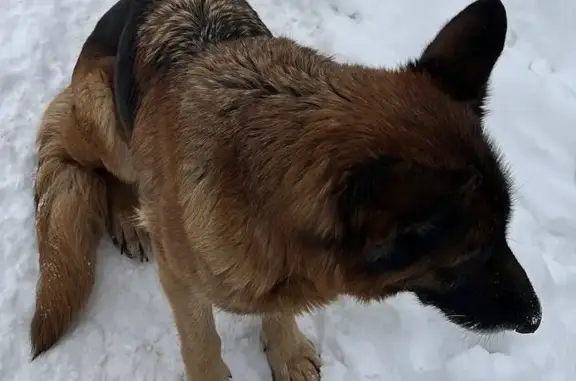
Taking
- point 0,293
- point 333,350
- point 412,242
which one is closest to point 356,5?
point 333,350

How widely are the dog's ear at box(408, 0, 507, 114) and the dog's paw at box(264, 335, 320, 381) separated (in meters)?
1.56

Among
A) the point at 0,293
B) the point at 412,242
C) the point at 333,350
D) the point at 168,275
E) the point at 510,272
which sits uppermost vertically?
the point at 412,242

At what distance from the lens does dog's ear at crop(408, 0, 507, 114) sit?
216 cm

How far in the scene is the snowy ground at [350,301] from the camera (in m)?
3.30

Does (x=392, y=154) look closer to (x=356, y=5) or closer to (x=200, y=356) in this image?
(x=200, y=356)

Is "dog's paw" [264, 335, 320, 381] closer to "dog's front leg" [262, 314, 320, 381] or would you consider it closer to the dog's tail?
"dog's front leg" [262, 314, 320, 381]

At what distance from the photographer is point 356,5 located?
4508 millimetres

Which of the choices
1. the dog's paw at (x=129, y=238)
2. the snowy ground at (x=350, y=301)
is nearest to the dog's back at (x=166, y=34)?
the dog's paw at (x=129, y=238)

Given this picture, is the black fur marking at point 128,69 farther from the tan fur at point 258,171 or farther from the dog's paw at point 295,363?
the dog's paw at point 295,363

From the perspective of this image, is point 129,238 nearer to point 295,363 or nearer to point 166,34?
point 295,363

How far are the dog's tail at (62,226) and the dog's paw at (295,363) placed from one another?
3.06ft

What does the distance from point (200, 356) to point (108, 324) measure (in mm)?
623

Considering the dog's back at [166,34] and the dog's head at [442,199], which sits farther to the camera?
the dog's back at [166,34]

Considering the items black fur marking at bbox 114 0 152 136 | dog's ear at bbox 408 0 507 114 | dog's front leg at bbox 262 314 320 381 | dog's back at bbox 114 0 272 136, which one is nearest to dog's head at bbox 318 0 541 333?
dog's ear at bbox 408 0 507 114
